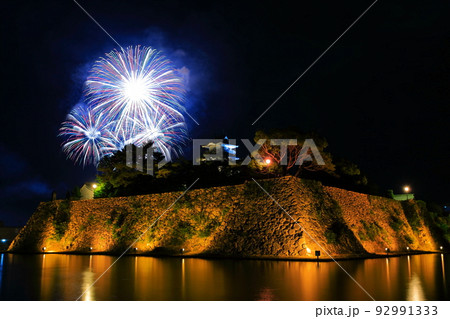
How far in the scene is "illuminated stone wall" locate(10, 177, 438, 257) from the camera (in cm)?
1694

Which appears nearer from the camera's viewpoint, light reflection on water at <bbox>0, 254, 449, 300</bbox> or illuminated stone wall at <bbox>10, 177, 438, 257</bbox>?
light reflection on water at <bbox>0, 254, 449, 300</bbox>

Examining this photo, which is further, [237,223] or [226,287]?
[237,223]

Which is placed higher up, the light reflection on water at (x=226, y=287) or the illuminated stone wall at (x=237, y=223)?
the illuminated stone wall at (x=237, y=223)

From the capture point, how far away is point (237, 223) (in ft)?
60.7

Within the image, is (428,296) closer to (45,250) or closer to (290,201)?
(290,201)

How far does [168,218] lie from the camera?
21.6 meters

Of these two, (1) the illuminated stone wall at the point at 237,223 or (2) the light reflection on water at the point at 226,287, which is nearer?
(2) the light reflection on water at the point at 226,287

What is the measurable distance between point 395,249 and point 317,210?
786 cm

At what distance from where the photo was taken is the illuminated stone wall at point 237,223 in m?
16.9

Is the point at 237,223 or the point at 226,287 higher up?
the point at 237,223

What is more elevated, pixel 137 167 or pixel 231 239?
pixel 137 167

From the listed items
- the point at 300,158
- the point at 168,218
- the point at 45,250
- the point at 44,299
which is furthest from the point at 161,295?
the point at 45,250

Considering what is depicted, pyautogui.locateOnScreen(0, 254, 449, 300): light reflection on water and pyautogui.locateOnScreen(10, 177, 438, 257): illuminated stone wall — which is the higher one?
pyautogui.locateOnScreen(10, 177, 438, 257): illuminated stone wall
